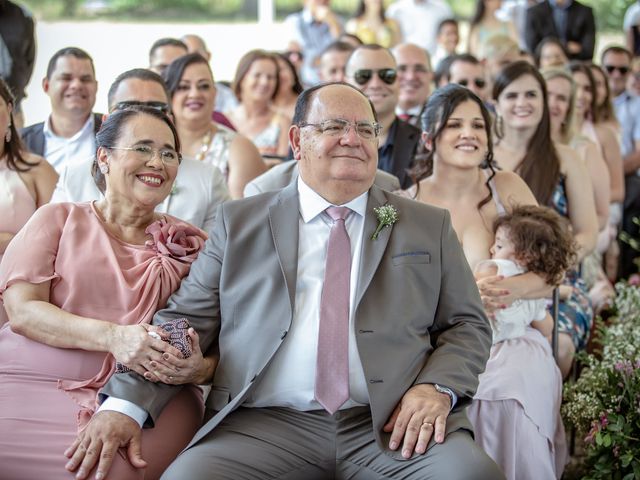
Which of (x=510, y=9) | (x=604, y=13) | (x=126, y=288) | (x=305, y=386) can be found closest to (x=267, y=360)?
(x=305, y=386)

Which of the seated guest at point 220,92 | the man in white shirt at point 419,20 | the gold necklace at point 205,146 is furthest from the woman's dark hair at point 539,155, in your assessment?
the man in white shirt at point 419,20

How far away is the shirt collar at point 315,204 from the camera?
286cm

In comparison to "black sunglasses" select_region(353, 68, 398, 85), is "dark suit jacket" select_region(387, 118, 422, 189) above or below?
below

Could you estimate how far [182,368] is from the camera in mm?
2637

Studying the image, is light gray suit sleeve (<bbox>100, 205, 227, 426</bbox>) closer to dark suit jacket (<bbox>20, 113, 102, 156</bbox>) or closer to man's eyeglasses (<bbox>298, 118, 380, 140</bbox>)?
man's eyeglasses (<bbox>298, 118, 380, 140</bbox>)

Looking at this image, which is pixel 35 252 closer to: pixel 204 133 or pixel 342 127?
pixel 342 127

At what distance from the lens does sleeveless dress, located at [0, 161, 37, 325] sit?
3654mm

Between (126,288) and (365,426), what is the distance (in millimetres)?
845

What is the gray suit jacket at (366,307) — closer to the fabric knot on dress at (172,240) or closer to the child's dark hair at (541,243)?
the fabric knot on dress at (172,240)

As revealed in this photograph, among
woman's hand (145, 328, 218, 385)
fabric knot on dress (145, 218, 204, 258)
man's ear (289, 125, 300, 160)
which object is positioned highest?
man's ear (289, 125, 300, 160)

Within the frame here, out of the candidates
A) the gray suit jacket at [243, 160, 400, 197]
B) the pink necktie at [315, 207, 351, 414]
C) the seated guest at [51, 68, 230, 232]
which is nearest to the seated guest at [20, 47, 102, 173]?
the seated guest at [51, 68, 230, 232]

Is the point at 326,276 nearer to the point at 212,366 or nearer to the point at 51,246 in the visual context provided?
the point at 212,366

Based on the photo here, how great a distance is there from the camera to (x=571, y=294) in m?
4.27

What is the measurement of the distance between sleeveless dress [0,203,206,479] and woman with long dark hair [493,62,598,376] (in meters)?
2.10
